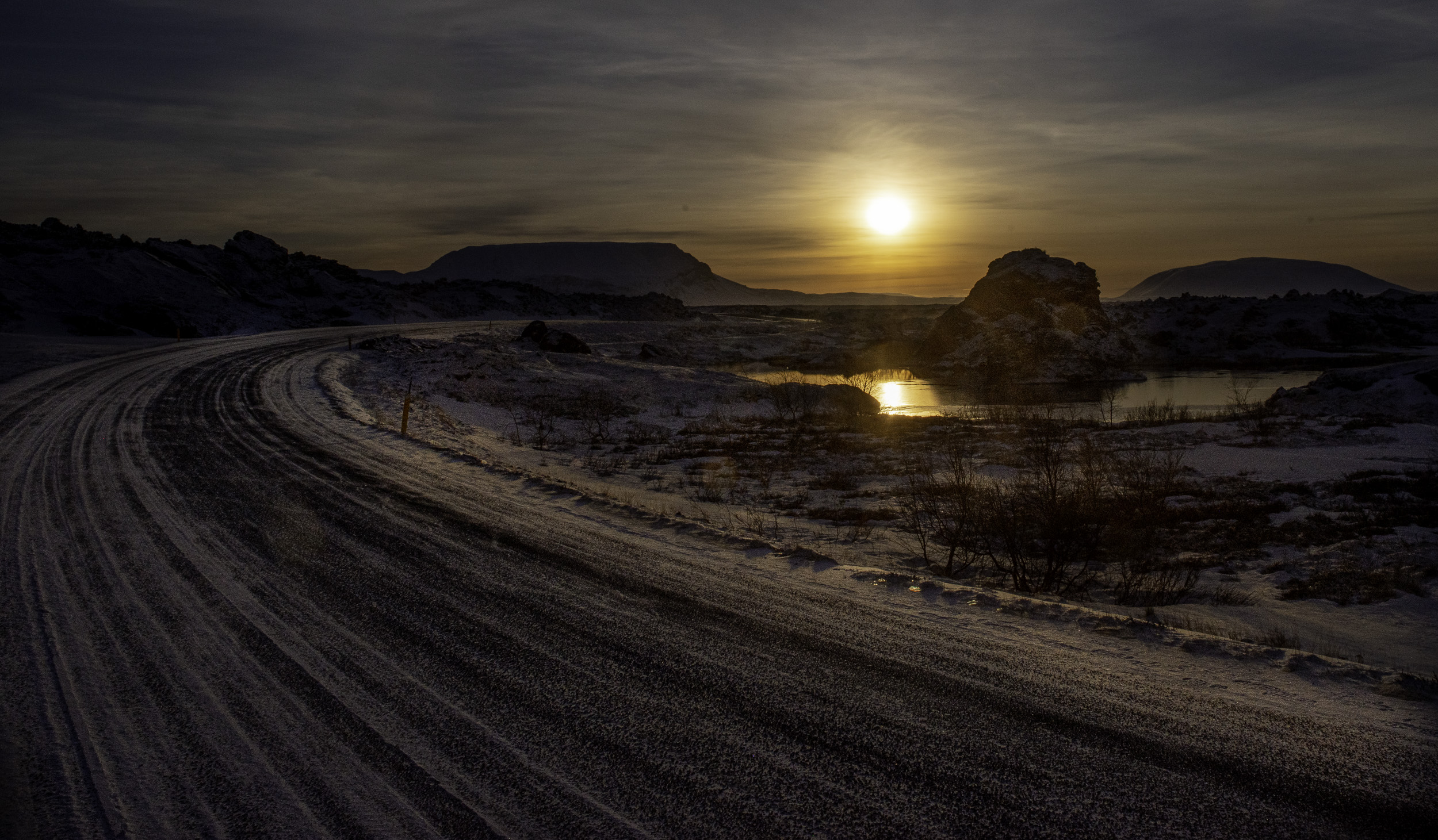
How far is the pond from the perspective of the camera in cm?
3253

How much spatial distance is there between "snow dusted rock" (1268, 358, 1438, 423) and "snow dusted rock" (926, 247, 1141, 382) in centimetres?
2109

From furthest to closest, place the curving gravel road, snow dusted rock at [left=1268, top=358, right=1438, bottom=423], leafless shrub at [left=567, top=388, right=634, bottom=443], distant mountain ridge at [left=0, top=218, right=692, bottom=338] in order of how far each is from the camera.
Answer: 1. distant mountain ridge at [left=0, top=218, right=692, bottom=338]
2. snow dusted rock at [left=1268, top=358, right=1438, bottom=423]
3. leafless shrub at [left=567, top=388, right=634, bottom=443]
4. the curving gravel road

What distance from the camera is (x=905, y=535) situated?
1009cm

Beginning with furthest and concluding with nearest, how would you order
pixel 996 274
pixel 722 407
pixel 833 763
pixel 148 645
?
pixel 996 274 < pixel 722 407 < pixel 148 645 < pixel 833 763

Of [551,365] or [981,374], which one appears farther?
[981,374]

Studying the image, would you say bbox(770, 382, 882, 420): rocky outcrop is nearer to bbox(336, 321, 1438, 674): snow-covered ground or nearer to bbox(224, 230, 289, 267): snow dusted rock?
bbox(336, 321, 1438, 674): snow-covered ground

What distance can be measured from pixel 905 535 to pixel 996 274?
47388mm

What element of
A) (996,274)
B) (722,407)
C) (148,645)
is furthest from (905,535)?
(996,274)

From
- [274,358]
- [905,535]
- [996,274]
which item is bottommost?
[905,535]

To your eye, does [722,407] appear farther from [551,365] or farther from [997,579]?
[997,579]

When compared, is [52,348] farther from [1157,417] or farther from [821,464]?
[1157,417]

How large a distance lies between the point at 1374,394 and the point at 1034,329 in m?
26.7

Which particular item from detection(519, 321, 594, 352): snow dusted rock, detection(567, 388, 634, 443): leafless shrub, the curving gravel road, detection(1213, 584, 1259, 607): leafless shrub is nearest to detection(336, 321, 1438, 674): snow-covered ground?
detection(1213, 584, 1259, 607): leafless shrub

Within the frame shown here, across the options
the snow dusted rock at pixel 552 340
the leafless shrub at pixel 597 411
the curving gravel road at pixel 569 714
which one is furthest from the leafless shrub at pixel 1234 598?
the snow dusted rock at pixel 552 340
